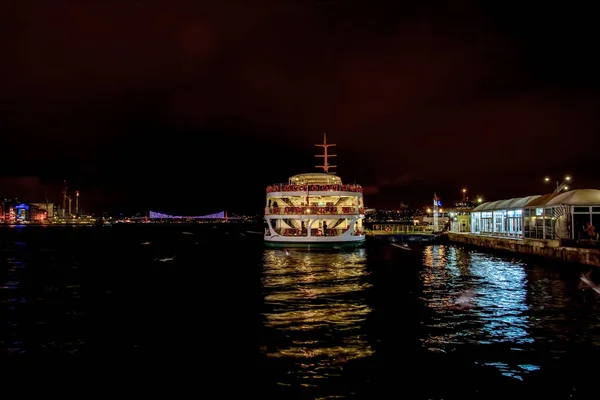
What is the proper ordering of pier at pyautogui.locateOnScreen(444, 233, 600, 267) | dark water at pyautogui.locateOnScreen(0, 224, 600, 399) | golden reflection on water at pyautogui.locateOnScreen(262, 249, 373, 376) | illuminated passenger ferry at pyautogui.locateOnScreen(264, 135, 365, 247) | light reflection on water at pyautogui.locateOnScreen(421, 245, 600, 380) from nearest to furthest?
dark water at pyautogui.locateOnScreen(0, 224, 600, 399)
golden reflection on water at pyautogui.locateOnScreen(262, 249, 373, 376)
light reflection on water at pyautogui.locateOnScreen(421, 245, 600, 380)
pier at pyautogui.locateOnScreen(444, 233, 600, 267)
illuminated passenger ferry at pyautogui.locateOnScreen(264, 135, 365, 247)

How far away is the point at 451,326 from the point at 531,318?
11.3 feet

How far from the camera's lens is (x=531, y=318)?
17203 millimetres

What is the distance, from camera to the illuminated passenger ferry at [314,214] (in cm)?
4856

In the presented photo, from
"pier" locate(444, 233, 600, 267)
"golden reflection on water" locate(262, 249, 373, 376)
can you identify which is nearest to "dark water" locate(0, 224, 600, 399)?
"golden reflection on water" locate(262, 249, 373, 376)

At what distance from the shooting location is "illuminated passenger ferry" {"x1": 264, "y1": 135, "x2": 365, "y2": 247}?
48562 millimetres

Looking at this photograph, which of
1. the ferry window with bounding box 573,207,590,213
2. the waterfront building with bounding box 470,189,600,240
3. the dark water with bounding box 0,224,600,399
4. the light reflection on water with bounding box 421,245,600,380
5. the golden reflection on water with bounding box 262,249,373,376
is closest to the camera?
the dark water with bounding box 0,224,600,399

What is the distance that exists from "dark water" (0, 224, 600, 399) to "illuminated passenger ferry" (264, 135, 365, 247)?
19.6 m

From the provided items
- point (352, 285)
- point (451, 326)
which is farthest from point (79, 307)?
point (451, 326)

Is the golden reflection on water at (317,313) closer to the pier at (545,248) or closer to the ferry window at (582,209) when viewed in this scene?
the pier at (545,248)

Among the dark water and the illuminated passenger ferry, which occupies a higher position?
the illuminated passenger ferry

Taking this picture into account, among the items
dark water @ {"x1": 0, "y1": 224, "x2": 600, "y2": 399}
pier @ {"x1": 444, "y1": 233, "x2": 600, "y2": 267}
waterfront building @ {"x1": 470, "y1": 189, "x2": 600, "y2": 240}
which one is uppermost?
waterfront building @ {"x1": 470, "y1": 189, "x2": 600, "y2": 240}

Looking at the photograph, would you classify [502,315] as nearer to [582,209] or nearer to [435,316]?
[435,316]

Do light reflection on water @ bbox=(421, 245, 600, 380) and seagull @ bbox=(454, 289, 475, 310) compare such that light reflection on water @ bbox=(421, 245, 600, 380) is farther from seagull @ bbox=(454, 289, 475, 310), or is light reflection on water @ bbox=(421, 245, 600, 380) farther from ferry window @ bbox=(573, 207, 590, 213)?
ferry window @ bbox=(573, 207, 590, 213)

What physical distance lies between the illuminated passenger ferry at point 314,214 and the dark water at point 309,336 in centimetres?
1964
